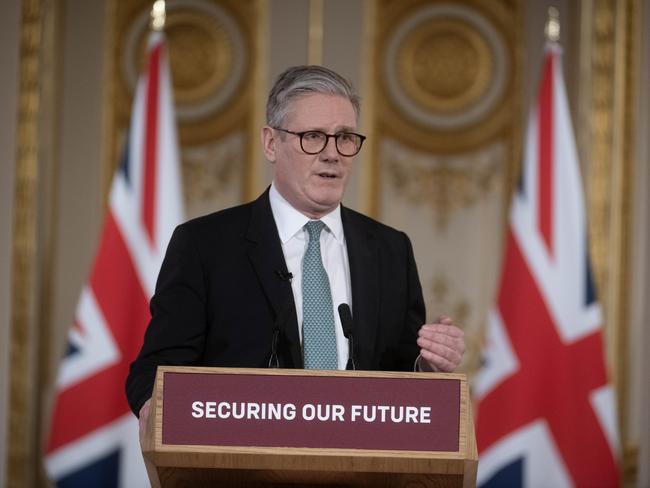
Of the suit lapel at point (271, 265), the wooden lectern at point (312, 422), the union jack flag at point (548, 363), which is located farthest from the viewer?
the union jack flag at point (548, 363)

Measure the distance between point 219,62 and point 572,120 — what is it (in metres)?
1.76

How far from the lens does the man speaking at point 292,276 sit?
2.05 metres

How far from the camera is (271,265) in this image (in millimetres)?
2102

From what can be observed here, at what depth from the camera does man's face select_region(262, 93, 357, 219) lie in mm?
2094

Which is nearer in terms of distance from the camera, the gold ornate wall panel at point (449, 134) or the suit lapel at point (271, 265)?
the suit lapel at point (271, 265)

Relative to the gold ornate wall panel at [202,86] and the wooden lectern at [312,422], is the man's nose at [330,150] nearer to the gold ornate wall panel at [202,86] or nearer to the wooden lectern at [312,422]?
the wooden lectern at [312,422]

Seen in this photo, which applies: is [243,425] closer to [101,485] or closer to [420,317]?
[420,317]

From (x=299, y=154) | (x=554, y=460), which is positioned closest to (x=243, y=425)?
(x=299, y=154)

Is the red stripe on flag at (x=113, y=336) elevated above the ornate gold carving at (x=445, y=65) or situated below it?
below

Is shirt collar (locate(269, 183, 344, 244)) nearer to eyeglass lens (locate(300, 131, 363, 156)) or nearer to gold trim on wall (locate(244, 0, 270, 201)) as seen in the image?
eyeglass lens (locate(300, 131, 363, 156))

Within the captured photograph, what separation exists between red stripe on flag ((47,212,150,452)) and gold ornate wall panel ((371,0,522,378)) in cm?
140

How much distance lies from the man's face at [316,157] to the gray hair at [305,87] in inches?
0.5

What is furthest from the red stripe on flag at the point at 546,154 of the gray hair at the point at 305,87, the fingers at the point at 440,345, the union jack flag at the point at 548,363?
the fingers at the point at 440,345

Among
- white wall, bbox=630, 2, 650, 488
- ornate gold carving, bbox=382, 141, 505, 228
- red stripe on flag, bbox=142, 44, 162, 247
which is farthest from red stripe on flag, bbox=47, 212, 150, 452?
white wall, bbox=630, 2, 650, 488
